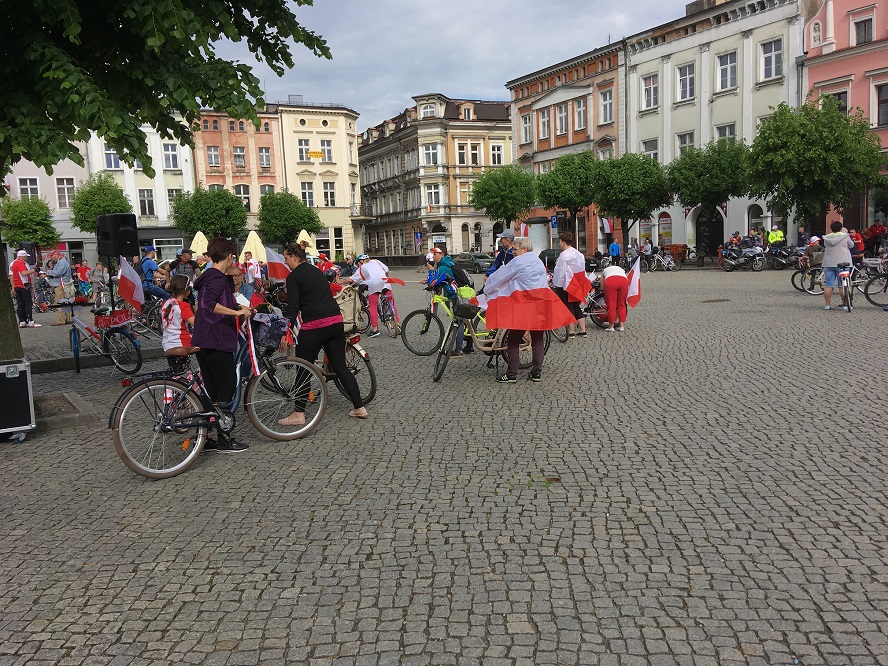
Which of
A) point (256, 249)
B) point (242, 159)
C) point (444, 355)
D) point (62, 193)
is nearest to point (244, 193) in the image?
point (242, 159)

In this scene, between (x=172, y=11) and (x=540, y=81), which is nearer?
(x=172, y=11)

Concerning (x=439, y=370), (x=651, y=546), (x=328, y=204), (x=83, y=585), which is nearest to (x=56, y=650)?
(x=83, y=585)

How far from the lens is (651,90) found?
47031 mm

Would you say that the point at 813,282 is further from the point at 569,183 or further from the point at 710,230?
the point at 569,183

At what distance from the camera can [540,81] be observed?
186 feet

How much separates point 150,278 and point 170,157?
47.5 m

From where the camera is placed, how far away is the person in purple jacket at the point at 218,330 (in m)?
6.39

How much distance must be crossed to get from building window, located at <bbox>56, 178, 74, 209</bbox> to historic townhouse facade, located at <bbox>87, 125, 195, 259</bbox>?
Result: 10.8ft

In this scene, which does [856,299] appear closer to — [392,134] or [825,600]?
[825,600]

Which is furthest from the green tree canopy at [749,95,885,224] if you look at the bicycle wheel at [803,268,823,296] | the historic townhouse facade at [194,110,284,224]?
the historic townhouse facade at [194,110,284,224]

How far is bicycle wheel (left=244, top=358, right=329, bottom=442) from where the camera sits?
677 cm

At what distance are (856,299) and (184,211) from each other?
5101 centimetres

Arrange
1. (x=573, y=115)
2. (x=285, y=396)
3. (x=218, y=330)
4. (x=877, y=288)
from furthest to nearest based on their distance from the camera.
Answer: (x=573, y=115) < (x=877, y=288) < (x=285, y=396) < (x=218, y=330)

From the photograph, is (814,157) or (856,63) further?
(856,63)
